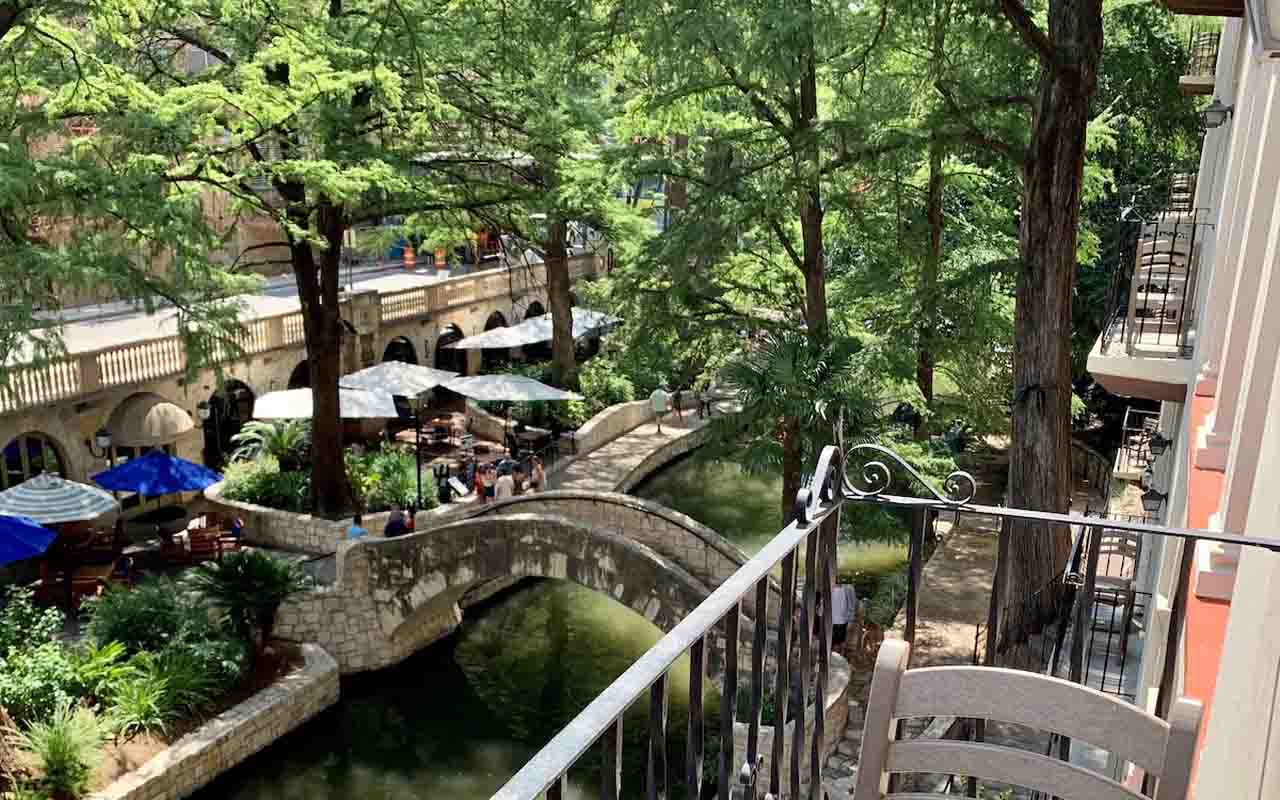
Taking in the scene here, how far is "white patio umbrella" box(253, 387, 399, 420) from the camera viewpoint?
926 inches

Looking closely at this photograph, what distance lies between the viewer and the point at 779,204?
1689cm

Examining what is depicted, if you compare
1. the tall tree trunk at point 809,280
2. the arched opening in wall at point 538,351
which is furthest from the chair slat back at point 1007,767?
the arched opening in wall at point 538,351

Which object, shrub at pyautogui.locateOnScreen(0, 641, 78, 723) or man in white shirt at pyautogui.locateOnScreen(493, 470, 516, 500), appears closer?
shrub at pyautogui.locateOnScreen(0, 641, 78, 723)

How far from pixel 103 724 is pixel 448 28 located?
451 inches

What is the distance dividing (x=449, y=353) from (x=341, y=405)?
1245cm

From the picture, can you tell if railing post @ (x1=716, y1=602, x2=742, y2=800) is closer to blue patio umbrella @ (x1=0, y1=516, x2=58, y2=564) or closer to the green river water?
the green river water

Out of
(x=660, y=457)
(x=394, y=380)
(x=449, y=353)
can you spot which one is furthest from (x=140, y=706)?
(x=449, y=353)

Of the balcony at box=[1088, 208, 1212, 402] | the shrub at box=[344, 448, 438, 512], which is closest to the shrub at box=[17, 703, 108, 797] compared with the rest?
the shrub at box=[344, 448, 438, 512]

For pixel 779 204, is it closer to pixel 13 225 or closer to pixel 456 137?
pixel 456 137

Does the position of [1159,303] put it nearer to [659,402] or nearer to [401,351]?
[659,402]

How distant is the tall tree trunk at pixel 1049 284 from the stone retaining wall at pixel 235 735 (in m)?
9.99

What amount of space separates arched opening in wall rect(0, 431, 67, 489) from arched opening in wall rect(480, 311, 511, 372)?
583 inches

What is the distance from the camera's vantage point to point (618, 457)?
30.1 meters

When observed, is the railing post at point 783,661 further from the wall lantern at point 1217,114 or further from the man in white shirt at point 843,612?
the man in white shirt at point 843,612
